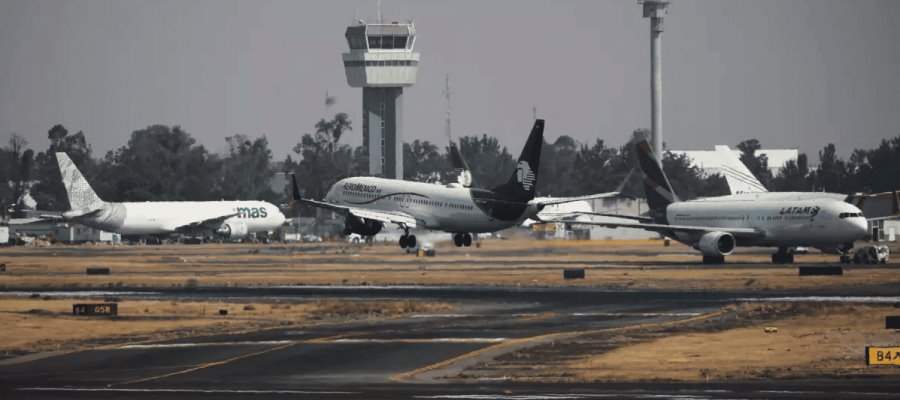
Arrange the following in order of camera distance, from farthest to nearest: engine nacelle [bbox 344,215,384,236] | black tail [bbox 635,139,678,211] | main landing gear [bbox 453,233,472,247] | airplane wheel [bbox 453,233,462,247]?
black tail [bbox 635,139,678,211], airplane wheel [bbox 453,233,462,247], main landing gear [bbox 453,233,472,247], engine nacelle [bbox 344,215,384,236]

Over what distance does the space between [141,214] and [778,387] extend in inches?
5918

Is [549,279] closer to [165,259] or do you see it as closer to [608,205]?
[165,259]

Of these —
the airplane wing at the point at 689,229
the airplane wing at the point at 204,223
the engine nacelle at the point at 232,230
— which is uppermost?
the airplane wing at the point at 204,223

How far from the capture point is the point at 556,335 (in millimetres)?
47500

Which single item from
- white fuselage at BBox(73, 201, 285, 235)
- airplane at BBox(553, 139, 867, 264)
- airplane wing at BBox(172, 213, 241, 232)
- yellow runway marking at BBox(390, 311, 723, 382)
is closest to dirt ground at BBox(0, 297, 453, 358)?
yellow runway marking at BBox(390, 311, 723, 382)

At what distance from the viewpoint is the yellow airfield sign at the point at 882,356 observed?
37250 millimetres

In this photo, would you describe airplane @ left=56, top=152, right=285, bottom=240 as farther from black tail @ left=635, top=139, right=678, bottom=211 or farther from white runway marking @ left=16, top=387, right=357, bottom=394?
white runway marking @ left=16, top=387, right=357, bottom=394

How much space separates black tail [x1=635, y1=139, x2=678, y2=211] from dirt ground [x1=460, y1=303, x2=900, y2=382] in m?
60.3

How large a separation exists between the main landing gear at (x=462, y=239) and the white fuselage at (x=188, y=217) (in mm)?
70443

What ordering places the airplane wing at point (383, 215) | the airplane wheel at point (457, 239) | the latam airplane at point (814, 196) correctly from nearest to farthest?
1. the airplane wing at point (383, 215)
2. the airplane wheel at point (457, 239)
3. the latam airplane at point (814, 196)

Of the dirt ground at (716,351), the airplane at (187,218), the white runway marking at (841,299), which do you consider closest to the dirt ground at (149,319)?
the dirt ground at (716,351)

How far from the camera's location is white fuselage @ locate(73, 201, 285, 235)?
17650 cm

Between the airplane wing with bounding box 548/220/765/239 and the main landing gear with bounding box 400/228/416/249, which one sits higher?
the airplane wing with bounding box 548/220/765/239

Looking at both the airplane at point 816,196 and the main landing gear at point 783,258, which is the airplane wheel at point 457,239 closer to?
the airplane at point 816,196
